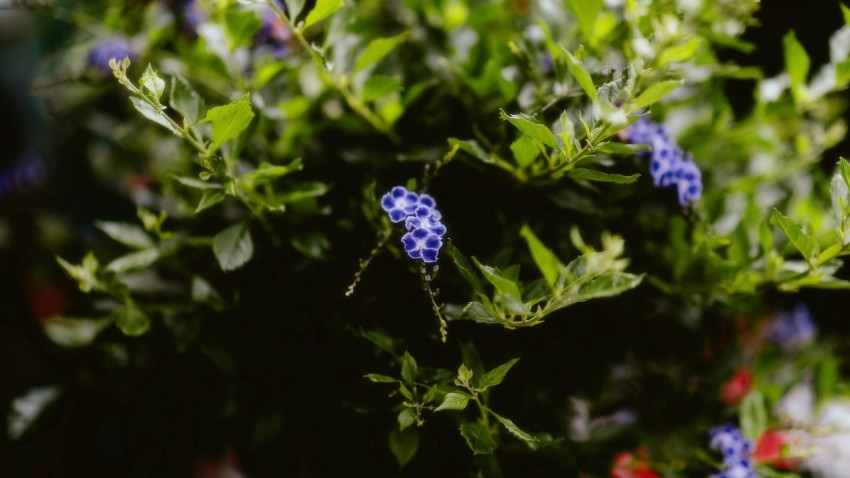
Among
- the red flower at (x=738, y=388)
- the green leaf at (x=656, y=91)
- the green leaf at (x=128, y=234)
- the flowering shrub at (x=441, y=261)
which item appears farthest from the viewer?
the red flower at (x=738, y=388)

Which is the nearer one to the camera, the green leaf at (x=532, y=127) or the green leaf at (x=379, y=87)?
the green leaf at (x=532, y=127)

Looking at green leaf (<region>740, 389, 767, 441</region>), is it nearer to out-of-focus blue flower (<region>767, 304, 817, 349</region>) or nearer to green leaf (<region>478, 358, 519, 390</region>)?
out-of-focus blue flower (<region>767, 304, 817, 349</region>)

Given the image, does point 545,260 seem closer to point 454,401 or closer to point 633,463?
point 454,401

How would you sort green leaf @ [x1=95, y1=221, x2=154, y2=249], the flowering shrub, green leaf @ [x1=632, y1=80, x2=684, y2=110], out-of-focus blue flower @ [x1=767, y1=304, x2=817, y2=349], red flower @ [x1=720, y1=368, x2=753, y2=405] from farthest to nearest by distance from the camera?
out-of-focus blue flower @ [x1=767, y1=304, x2=817, y2=349]
red flower @ [x1=720, y1=368, x2=753, y2=405]
green leaf @ [x1=95, y1=221, x2=154, y2=249]
the flowering shrub
green leaf @ [x1=632, y1=80, x2=684, y2=110]

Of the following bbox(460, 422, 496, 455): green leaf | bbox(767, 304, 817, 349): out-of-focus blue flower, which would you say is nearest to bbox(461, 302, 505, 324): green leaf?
bbox(460, 422, 496, 455): green leaf

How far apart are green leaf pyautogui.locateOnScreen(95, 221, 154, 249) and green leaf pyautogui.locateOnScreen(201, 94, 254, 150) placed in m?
0.23

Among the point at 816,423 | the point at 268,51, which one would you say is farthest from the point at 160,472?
the point at 816,423

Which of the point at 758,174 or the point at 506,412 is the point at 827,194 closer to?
the point at 758,174

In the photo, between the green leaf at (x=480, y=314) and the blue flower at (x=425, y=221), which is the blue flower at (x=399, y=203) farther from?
the green leaf at (x=480, y=314)

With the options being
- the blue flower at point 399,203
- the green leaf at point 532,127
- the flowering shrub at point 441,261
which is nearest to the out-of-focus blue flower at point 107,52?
the flowering shrub at point 441,261

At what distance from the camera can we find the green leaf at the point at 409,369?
0.65 meters

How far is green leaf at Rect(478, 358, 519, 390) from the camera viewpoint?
2.00 feet

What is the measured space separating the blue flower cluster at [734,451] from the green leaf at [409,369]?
0.44m

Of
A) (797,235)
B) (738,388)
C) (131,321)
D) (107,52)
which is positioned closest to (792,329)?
(738,388)
